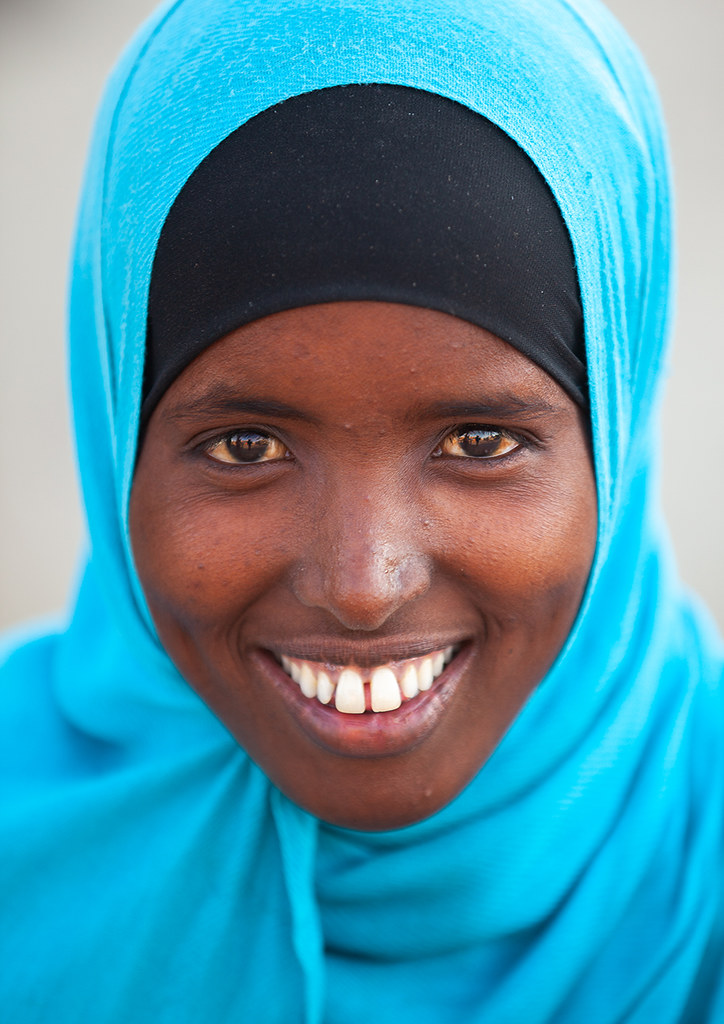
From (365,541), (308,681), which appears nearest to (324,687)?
(308,681)

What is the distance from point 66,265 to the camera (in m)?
4.77

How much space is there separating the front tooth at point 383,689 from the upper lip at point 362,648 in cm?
1

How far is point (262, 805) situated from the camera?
5.08 feet

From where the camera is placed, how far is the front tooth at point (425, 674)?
1.29 meters

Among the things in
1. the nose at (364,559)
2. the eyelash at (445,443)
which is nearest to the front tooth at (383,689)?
the nose at (364,559)

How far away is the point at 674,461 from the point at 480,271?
3.43 meters

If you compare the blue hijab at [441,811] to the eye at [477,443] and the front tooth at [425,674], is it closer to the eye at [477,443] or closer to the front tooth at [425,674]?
the eye at [477,443]

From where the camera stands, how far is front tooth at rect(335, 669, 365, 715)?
1263 millimetres

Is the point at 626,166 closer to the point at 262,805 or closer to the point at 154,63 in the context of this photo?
the point at 154,63

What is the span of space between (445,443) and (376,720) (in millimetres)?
373

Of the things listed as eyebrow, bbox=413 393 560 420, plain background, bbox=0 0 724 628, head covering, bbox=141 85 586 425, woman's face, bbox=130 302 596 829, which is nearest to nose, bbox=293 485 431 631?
woman's face, bbox=130 302 596 829

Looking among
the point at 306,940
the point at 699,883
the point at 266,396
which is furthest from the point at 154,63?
the point at 699,883

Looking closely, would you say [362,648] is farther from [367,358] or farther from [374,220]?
[374,220]

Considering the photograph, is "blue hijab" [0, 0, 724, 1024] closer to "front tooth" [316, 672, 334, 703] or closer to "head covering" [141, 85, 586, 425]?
"head covering" [141, 85, 586, 425]
